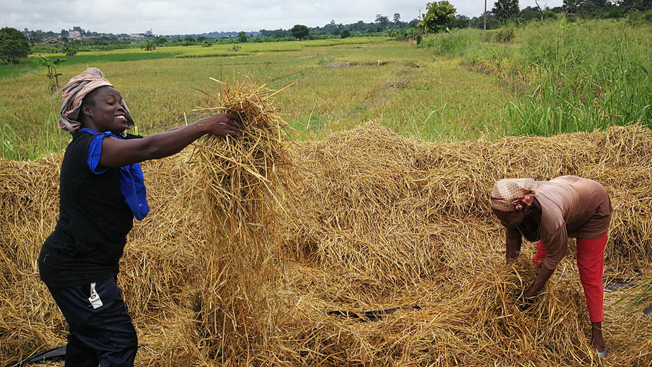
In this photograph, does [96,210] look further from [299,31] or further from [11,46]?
[299,31]

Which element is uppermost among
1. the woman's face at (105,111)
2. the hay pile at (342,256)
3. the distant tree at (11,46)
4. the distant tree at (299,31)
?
the distant tree at (299,31)

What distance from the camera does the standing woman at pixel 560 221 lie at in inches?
85.5

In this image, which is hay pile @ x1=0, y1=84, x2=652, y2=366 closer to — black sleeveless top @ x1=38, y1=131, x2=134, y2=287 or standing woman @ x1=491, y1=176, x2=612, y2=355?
standing woman @ x1=491, y1=176, x2=612, y2=355

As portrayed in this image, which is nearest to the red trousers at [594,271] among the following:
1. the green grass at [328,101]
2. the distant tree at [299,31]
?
the green grass at [328,101]

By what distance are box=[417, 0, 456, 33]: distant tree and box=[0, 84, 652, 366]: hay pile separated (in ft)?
147

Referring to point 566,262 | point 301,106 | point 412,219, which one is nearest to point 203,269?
point 412,219

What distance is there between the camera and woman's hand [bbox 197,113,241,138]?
1862mm

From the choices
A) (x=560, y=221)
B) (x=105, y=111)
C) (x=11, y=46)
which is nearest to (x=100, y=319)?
(x=105, y=111)

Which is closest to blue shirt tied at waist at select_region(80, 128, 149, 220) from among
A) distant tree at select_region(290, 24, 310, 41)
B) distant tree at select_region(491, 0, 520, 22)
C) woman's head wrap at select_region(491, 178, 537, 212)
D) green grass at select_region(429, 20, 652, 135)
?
woman's head wrap at select_region(491, 178, 537, 212)

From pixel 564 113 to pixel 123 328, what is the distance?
5.34m

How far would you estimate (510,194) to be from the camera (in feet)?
7.02

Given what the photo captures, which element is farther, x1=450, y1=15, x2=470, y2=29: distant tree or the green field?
x1=450, y1=15, x2=470, y2=29: distant tree

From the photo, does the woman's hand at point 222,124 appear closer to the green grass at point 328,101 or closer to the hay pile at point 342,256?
the hay pile at point 342,256

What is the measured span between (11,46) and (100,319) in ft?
70.2
